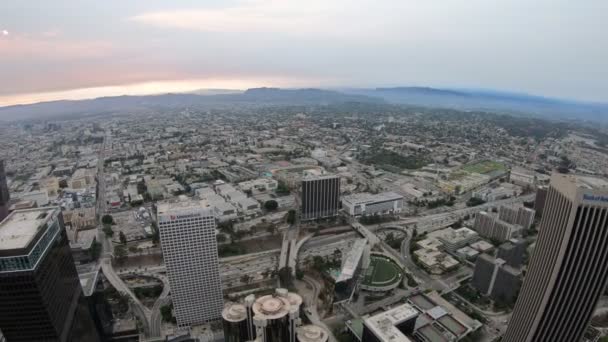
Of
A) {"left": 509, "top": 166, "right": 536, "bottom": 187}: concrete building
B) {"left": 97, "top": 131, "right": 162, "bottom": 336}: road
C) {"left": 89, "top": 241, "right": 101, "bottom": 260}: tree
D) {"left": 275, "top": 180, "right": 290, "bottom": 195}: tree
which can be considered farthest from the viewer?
{"left": 509, "top": 166, "right": 536, "bottom": 187}: concrete building

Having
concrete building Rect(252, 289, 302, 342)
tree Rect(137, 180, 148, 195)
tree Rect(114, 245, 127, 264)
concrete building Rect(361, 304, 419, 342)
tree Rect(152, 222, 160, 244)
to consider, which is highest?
concrete building Rect(252, 289, 302, 342)

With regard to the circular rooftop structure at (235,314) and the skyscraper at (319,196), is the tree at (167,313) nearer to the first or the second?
the circular rooftop structure at (235,314)

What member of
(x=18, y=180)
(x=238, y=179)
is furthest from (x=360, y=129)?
(x=18, y=180)

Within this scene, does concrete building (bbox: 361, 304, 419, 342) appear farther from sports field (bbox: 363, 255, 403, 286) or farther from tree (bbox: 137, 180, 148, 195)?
tree (bbox: 137, 180, 148, 195)

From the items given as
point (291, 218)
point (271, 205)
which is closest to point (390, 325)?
point (291, 218)

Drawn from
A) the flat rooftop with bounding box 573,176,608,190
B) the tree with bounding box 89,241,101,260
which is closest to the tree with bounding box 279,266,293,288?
the tree with bounding box 89,241,101,260

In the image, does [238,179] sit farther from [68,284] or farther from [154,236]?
[68,284]

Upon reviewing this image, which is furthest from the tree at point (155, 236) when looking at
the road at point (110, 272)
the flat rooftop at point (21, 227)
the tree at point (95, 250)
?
the flat rooftop at point (21, 227)
